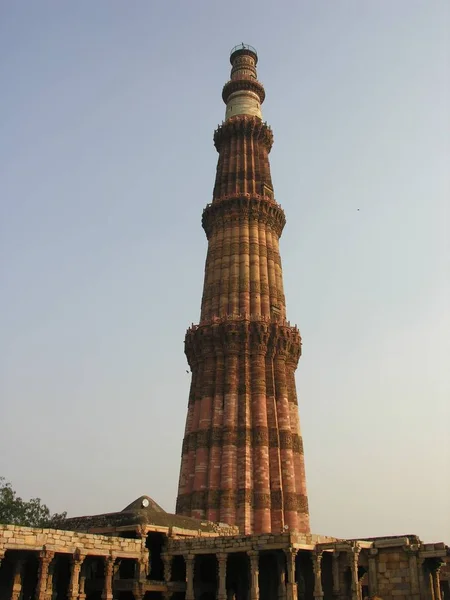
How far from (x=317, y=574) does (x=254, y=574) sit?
236cm

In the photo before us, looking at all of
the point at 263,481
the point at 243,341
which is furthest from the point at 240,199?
the point at 263,481

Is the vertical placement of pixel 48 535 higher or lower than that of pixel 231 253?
lower

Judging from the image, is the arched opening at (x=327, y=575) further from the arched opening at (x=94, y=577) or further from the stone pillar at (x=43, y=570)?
the stone pillar at (x=43, y=570)

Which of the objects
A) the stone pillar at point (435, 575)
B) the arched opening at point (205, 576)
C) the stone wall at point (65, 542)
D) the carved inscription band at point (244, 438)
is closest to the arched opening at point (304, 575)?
the arched opening at point (205, 576)

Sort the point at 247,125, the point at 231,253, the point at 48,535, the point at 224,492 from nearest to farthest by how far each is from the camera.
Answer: the point at 48,535 < the point at 224,492 < the point at 231,253 < the point at 247,125

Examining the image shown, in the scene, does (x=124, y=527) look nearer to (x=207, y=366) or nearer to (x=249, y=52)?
(x=207, y=366)

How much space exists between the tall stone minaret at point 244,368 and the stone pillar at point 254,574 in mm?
9323

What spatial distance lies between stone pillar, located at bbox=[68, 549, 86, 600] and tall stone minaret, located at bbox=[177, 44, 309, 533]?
39.3 ft

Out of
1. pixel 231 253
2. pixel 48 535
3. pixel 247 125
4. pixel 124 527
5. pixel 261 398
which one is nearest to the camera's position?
pixel 48 535

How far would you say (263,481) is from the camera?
34.5m

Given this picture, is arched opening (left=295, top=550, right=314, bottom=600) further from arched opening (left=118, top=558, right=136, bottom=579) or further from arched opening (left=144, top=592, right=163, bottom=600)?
arched opening (left=118, top=558, right=136, bottom=579)

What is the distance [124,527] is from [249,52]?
41.5 m

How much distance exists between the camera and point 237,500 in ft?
111

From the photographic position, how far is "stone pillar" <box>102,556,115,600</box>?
931 inches
